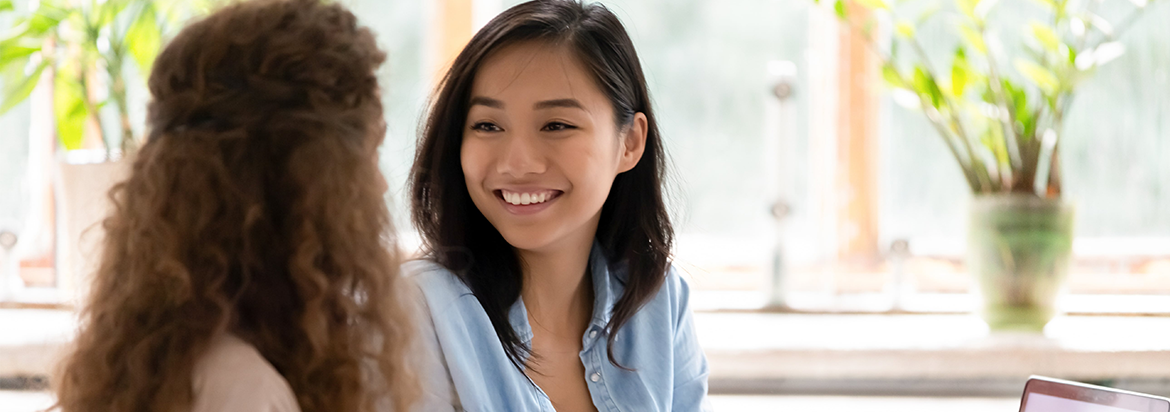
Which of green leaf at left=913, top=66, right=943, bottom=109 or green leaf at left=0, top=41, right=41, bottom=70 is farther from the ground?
green leaf at left=0, top=41, right=41, bottom=70

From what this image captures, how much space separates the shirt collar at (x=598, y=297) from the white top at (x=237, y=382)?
0.55 m

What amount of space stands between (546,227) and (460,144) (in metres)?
0.14

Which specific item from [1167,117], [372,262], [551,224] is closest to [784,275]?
[1167,117]

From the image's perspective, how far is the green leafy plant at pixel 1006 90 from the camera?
1853 millimetres

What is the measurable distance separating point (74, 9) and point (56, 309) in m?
0.67

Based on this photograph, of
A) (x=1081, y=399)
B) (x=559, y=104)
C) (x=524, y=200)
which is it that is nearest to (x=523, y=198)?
(x=524, y=200)

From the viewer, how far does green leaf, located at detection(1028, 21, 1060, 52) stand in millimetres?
1856

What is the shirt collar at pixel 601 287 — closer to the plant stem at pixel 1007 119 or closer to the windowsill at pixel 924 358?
the windowsill at pixel 924 358

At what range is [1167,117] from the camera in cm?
217

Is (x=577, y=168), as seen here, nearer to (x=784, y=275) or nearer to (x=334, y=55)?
(x=334, y=55)

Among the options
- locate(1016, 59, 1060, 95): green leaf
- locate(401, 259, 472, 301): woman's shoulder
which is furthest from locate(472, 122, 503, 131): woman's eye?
locate(1016, 59, 1060, 95): green leaf

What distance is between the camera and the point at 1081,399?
40.6 inches

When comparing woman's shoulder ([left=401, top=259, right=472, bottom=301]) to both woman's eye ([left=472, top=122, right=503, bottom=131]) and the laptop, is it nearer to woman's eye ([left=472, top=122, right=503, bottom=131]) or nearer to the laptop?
woman's eye ([left=472, top=122, right=503, bottom=131])

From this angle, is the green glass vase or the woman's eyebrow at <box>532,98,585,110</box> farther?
the green glass vase
